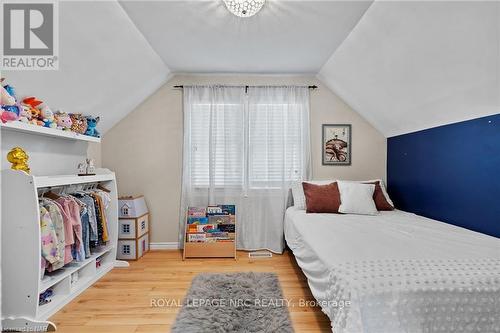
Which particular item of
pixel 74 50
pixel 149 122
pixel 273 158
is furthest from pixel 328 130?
pixel 74 50

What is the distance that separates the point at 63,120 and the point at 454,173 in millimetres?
3574

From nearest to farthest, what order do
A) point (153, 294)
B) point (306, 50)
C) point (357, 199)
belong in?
point (153, 294)
point (306, 50)
point (357, 199)

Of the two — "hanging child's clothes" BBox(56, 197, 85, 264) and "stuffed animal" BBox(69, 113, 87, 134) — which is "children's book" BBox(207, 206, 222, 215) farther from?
"stuffed animal" BBox(69, 113, 87, 134)

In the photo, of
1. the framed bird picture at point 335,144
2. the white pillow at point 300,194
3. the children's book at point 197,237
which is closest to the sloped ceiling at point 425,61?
the framed bird picture at point 335,144

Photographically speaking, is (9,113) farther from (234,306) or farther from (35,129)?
(234,306)

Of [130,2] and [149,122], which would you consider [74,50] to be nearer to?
[130,2]

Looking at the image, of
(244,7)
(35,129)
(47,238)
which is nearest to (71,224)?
(47,238)

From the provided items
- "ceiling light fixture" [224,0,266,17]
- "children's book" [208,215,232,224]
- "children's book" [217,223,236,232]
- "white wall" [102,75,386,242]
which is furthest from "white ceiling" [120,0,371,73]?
"children's book" [217,223,236,232]

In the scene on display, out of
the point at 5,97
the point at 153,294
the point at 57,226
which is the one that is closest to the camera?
the point at 5,97

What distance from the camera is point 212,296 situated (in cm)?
213

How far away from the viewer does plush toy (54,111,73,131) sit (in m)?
2.25

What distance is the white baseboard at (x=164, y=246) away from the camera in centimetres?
340

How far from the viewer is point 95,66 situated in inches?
89.8

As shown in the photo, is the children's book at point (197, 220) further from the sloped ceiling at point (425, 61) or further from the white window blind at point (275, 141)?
the sloped ceiling at point (425, 61)
